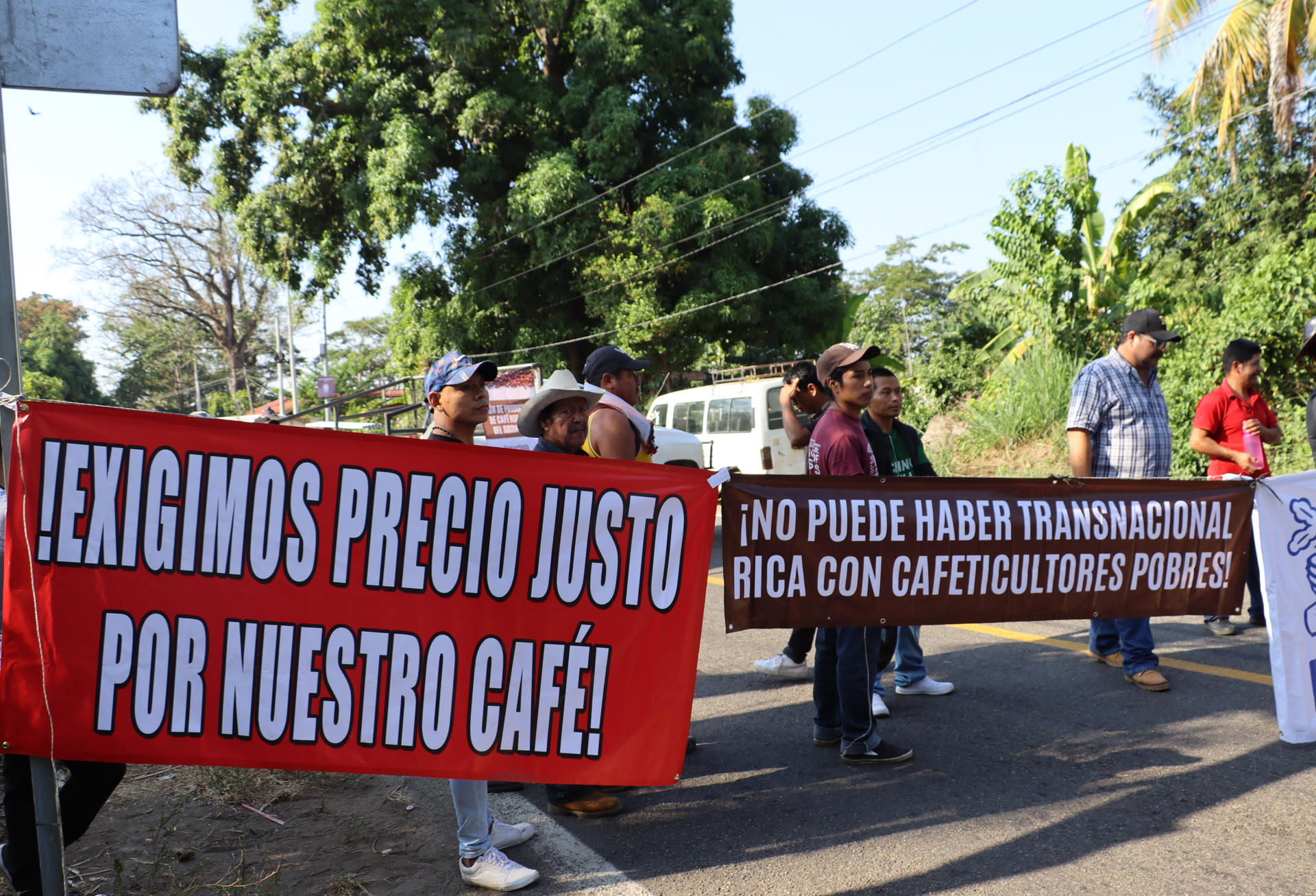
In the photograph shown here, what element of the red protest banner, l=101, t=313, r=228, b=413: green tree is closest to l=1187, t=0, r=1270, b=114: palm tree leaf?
the red protest banner

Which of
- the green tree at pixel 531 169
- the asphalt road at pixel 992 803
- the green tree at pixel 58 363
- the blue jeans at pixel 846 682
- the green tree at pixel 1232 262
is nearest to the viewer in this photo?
the asphalt road at pixel 992 803

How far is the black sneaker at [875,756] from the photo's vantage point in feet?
13.9

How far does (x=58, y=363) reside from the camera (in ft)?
174

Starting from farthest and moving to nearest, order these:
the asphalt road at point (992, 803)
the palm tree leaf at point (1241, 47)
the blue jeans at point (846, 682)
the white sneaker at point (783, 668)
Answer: the palm tree leaf at point (1241, 47), the white sneaker at point (783, 668), the blue jeans at point (846, 682), the asphalt road at point (992, 803)

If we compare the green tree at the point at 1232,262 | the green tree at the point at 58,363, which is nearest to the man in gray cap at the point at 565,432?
the green tree at the point at 1232,262

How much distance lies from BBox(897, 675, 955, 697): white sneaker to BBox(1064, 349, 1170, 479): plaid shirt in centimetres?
147

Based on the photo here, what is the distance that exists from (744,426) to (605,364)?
11.0 meters

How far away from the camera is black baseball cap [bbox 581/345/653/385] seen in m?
4.78

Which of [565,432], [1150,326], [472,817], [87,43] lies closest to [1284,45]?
[1150,326]

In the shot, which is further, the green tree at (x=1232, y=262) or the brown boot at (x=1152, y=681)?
the green tree at (x=1232, y=262)

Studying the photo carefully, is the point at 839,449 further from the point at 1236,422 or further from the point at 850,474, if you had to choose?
the point at 1236,422

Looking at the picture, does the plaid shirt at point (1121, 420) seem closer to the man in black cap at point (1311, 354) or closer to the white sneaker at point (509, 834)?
the man in black cap at point (1311, 354)

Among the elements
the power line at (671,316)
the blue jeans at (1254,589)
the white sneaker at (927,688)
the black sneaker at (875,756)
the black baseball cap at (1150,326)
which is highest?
the power line at (671,316)

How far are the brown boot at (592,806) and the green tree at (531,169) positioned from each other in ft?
54.4
